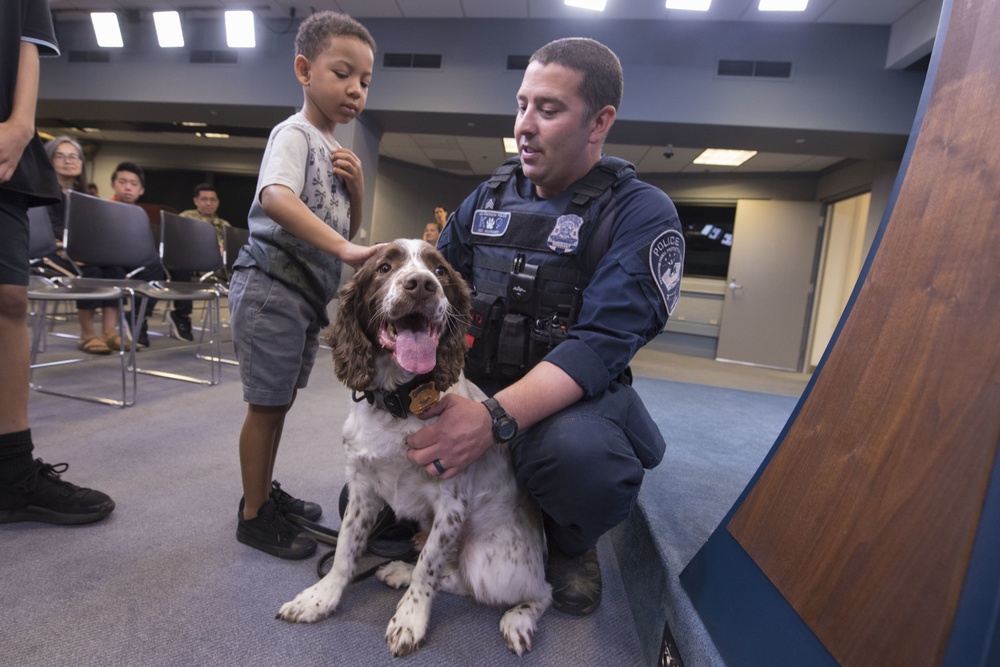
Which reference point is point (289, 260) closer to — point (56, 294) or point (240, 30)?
point (56, 294)

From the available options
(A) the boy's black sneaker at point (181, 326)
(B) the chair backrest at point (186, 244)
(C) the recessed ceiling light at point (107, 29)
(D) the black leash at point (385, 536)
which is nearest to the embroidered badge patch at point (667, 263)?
(D) the black leash at point (385, 536)

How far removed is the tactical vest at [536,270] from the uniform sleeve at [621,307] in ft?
0.37

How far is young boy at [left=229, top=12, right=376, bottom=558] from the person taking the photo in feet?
5.01

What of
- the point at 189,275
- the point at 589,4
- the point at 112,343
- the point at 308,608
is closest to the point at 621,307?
the point at 308,608

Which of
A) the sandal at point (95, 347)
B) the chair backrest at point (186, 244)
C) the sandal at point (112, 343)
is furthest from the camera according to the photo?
the sandal at point (112, 343)

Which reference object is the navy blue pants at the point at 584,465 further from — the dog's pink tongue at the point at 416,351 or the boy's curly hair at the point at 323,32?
the boy's curly hair at the point at 323,32

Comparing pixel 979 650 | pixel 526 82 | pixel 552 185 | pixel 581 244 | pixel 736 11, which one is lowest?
pixel 979 650

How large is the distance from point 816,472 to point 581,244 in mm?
932

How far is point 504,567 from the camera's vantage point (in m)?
1.38

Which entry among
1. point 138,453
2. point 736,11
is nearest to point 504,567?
point 138,453

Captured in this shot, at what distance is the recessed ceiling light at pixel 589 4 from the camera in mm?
5789

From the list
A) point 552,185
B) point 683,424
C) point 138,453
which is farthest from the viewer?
point 683,424

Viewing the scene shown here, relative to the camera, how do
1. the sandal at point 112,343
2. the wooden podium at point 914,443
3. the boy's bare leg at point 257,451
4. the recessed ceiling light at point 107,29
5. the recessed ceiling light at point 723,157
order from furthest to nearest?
the recessed ceiling light at point 723,157 → the recessed ceiling light at point 107,29 → the sandal at point 112,343 → the boy's bare leg at point 257,451 → the wooden podium at point 914,443

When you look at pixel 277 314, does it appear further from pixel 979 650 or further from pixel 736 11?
pixel 736 11
